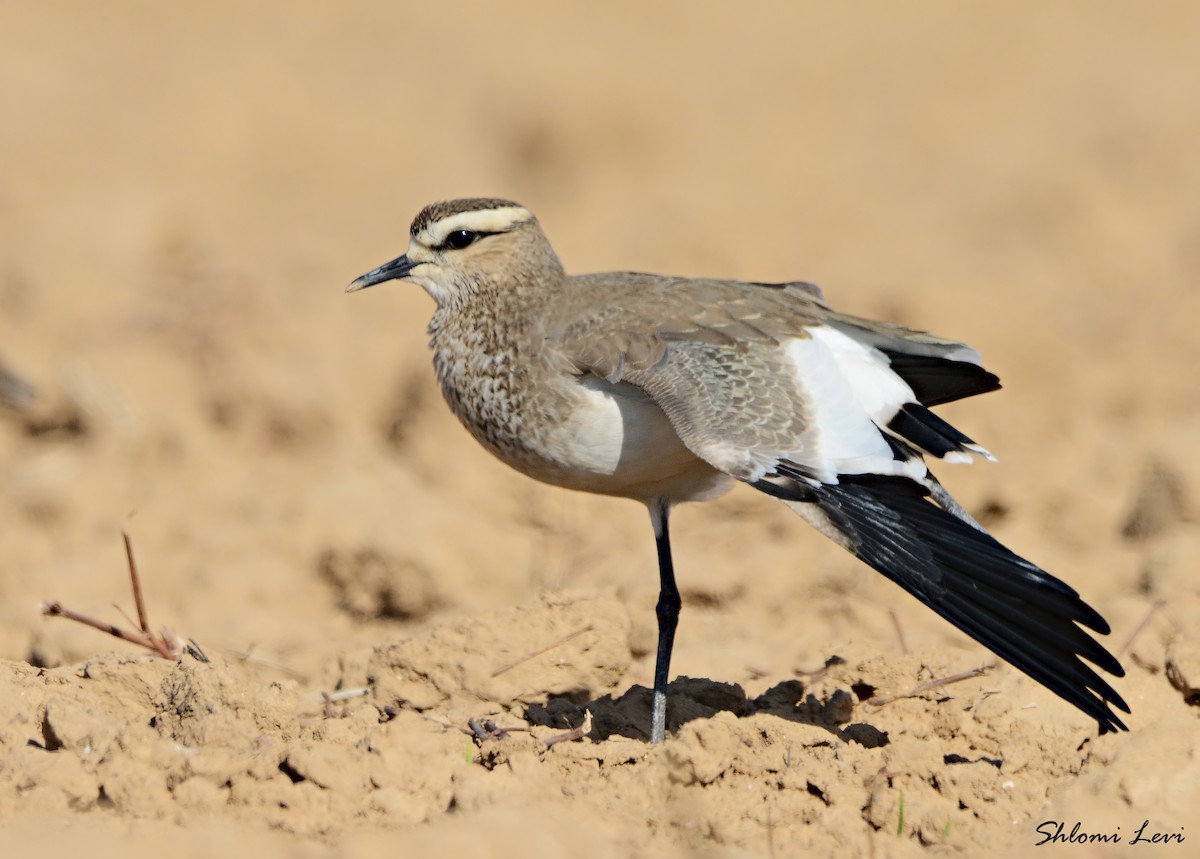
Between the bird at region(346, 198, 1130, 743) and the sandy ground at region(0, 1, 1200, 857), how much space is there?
576 millimetres

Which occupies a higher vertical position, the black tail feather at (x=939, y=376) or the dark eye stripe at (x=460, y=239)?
the dark eye stripe at (x=460, y=239)

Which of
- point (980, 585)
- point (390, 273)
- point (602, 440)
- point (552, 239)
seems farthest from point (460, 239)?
point (552, 239)

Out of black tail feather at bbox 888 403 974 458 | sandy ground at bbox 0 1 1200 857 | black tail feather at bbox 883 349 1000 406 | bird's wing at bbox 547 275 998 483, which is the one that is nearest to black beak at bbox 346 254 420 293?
bird's wing at bbox 547 275 998 483

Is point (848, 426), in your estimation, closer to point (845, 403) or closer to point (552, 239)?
point (845, 403)

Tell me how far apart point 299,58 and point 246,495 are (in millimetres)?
8590

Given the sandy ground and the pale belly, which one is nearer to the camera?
the sandy ground

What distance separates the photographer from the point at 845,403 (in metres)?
5.70

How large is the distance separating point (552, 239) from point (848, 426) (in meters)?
7.86

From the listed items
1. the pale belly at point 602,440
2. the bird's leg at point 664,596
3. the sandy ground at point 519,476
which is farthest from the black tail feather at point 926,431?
the bird's leg at point 664,596

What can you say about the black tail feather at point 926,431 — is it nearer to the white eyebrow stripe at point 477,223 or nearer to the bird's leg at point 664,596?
the bird's leg at point 664,596

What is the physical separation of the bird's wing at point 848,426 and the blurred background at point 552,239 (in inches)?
51.5

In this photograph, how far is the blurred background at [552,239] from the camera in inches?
321

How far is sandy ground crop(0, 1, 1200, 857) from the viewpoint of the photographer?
195 inches

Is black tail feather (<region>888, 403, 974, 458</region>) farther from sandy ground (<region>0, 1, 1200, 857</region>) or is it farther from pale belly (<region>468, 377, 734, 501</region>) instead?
sandy ground (<region>0, 1, 1200, 857</region>)
